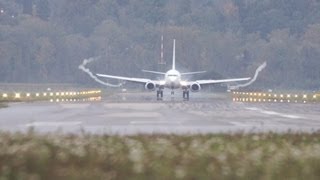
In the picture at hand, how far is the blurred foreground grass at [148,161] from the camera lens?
10.2 metres

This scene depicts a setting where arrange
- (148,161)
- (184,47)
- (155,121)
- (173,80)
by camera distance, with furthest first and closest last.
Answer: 1. (184,47)
2. (173,80)
3. (155,121)
4. (148,161)

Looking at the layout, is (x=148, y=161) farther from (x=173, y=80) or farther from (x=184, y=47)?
(x=184, y=47)

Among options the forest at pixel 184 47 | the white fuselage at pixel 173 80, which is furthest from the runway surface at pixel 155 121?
the forest at pixel 184 47

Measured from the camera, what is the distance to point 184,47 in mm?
166125

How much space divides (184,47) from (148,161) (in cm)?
15535

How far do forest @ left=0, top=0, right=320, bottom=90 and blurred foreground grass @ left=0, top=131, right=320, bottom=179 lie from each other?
117625mm

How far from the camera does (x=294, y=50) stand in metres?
159

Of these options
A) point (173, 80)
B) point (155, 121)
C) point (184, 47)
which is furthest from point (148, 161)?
point (184, 47)

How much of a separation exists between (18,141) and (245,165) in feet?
14.4

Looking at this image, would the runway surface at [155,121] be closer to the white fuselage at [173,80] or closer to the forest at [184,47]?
the white fuselage at [173,80]

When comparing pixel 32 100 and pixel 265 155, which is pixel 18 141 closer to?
pixel 265 155

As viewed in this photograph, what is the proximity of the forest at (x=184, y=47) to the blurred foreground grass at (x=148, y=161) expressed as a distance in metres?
118

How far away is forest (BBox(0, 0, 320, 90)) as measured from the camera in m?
153

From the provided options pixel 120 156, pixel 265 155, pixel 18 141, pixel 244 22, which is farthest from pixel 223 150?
pixel 244 22
